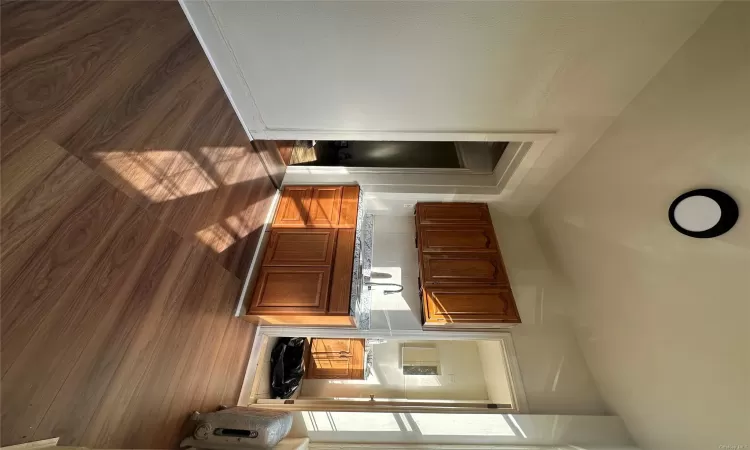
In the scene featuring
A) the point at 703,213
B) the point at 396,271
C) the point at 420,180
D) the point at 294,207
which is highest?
the point at 420,180

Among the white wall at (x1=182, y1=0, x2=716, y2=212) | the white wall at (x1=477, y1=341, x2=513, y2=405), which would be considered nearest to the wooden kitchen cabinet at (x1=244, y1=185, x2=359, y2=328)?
the white wall at (x1=182, y1=0, x2=716, y2=212)

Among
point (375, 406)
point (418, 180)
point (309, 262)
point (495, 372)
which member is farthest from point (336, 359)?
point (418, 180)

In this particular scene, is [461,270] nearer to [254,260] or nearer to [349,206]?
[349,206]

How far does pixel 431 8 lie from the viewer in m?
1.38

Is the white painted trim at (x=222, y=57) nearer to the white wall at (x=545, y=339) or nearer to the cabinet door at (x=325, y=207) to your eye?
the cabinet door at (x=325, y=207)

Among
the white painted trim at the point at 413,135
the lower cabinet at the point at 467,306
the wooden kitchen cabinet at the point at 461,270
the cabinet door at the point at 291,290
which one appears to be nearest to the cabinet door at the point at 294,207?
the cabinet door at the point at 291,290

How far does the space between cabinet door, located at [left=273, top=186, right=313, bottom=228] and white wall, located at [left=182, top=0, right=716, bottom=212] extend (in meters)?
0.76

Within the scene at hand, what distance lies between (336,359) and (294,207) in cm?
165

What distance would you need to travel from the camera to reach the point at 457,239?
2637 mm

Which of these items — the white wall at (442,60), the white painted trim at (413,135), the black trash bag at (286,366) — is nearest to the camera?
the white wall at (442,60)

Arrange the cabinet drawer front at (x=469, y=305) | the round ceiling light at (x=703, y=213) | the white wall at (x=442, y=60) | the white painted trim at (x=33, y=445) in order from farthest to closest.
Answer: the cabinet drawer front at (x=469, y=305) → the white wall at (x=442, y=60) → the round ceiling light at (x=703, y=213) → the white painted trim at (x=33, y=445)

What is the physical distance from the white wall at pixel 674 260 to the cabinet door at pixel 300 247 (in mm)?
2058

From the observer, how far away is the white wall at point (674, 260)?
1222 mm

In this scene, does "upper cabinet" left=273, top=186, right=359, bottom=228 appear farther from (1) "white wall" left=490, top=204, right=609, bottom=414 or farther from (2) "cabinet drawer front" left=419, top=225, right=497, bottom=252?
(1) "white wall" left=490, top=204, right=609, bottom=414
